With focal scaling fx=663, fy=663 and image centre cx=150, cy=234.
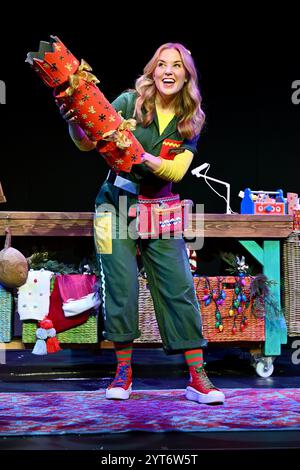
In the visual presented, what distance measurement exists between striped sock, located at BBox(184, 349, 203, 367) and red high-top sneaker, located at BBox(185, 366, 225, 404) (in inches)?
0.6

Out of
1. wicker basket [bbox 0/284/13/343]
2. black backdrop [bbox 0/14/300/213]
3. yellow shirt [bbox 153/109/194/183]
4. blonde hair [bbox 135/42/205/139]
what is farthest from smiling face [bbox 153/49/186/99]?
black backdrop [bbox 0/14/300/213]

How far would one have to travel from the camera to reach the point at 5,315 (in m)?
3.19

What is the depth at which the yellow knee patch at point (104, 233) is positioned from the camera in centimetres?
252

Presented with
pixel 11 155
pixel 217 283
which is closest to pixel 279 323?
pixel 217 283

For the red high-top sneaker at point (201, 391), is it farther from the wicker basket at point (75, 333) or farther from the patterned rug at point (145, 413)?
the wicker basket at point (75, 333)

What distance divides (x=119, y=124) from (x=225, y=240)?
158 centimetres

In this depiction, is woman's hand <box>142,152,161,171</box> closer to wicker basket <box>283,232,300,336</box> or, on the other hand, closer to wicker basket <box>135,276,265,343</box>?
wicker basket <box>135,276,265,343</box>

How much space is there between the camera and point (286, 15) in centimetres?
451

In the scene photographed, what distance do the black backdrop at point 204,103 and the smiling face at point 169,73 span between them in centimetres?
205

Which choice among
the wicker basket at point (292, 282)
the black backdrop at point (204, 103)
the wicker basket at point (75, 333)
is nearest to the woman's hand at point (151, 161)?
the wicker basket at point (75, 333)

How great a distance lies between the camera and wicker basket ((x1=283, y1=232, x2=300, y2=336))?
10.9 feet

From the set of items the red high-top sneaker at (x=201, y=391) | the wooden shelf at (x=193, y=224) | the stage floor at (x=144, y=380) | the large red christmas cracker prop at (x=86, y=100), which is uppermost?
the large red christmas cracker prop at (x=86, y=100)

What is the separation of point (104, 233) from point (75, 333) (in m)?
0.85

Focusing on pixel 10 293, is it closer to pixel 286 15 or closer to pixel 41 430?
pixel 41 430
